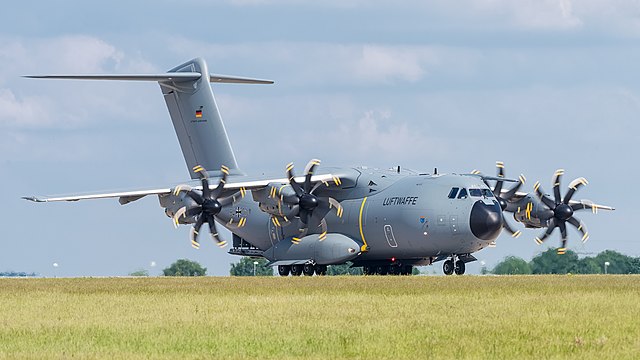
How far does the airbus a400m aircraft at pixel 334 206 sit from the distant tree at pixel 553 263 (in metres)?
8.58

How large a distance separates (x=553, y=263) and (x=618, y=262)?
635cm

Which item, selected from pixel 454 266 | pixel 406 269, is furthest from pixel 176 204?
pixel 454 266

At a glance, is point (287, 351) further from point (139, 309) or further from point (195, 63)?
point (195, 63)

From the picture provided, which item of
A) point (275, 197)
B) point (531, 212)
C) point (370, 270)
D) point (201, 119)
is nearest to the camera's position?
point (275, 197)

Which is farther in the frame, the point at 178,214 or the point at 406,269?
the point at 406,269

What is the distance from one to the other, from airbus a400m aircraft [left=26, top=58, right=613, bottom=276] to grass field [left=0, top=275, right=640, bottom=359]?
48.3ft

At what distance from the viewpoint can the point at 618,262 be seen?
6544 centimetres

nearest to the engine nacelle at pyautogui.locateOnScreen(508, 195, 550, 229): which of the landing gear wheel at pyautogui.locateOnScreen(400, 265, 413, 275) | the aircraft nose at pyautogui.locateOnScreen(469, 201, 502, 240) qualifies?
the landing gear wheel at pyautogui.locateOnScreen(400, 265, 413, 275)

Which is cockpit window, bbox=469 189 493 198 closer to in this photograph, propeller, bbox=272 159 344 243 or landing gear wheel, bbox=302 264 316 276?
propeller, bbox=272 159 344 243

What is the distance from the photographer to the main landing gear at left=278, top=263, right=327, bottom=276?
169 feet

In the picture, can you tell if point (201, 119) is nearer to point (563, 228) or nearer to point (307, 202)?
point (307, 202)

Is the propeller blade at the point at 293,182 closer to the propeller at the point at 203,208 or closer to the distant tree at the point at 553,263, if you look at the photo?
the propeller at the point at 203,208

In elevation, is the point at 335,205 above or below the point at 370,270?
above

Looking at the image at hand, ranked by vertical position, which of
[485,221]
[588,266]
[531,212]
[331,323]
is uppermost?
[531,212]
